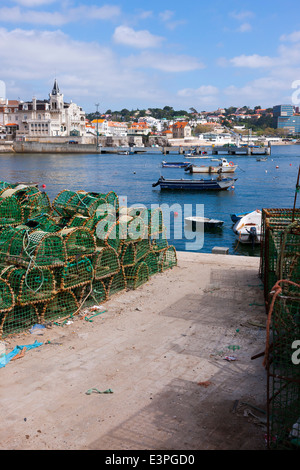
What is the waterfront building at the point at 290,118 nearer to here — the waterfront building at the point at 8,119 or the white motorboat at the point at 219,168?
the waterfront building at the point at 8,119

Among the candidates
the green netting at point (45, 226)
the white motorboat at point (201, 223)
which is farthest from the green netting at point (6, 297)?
the white motorboat at point (201, 223)

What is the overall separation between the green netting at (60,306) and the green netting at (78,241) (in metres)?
0.59

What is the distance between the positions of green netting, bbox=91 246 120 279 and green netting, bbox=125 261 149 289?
465mm

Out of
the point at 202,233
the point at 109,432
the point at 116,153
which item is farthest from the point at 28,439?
the point at 116,153

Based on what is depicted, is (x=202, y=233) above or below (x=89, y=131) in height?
below

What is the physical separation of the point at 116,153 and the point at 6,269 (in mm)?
98265

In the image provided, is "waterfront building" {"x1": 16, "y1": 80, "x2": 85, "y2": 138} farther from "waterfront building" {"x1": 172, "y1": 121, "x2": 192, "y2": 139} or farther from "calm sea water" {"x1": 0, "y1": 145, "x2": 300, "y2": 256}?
"waterfront building" {"x1": 172, "y1": 121, "x2": 192, "y2": 139}

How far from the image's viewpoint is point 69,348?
18.0 ft

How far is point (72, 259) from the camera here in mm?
6531

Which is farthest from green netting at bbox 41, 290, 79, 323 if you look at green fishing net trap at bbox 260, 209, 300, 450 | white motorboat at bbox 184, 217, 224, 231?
white motorboat at bbox 184, 217, 224, 231

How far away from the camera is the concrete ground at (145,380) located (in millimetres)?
3748

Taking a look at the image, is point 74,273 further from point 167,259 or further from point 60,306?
point 167,259
